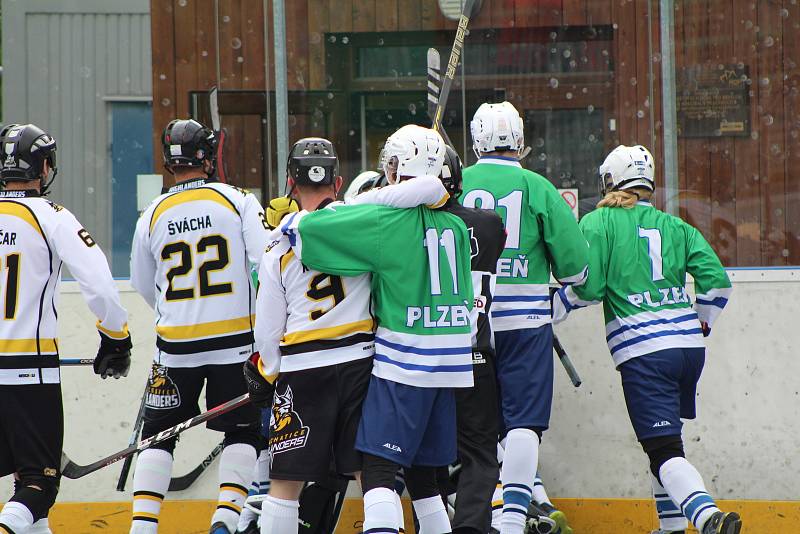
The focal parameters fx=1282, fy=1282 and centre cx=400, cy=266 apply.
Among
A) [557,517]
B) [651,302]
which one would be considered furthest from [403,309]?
[557,517]

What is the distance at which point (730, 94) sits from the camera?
5805 millimetres

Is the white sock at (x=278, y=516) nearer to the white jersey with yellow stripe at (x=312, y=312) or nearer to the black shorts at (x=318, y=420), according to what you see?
the black shorts at (x=318, y=420)

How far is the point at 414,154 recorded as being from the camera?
143 inches

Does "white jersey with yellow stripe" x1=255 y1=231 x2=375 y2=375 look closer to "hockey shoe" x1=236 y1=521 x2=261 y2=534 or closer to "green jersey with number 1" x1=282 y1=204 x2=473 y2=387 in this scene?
"green jersey with number 1" x1=282 y1=204 x2=473 y2=387

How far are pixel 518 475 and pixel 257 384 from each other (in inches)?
47.9

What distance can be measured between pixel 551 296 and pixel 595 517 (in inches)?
42.0

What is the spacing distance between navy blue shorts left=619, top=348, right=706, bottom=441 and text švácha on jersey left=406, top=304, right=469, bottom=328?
4.09ft

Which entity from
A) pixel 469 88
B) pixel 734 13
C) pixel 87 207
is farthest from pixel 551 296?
pixel 87 207

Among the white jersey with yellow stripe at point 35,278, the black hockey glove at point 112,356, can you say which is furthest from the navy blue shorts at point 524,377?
the white jersey with yellow stripe at point 35,278

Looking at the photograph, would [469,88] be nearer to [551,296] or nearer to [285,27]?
[285,27]

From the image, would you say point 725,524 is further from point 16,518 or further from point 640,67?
point 640,67

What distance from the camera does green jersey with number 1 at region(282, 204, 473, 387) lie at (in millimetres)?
3479

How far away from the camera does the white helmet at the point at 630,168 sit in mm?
4801

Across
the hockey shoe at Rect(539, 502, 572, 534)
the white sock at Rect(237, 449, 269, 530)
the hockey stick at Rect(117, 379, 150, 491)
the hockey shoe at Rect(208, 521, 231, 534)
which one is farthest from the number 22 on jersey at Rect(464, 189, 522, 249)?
the hockey stick at Rect(117, 379, 150, 491)
